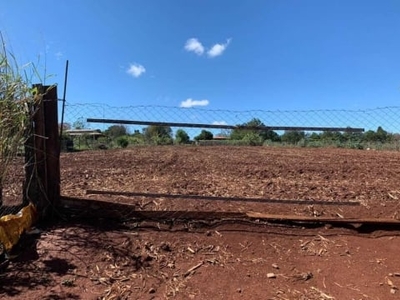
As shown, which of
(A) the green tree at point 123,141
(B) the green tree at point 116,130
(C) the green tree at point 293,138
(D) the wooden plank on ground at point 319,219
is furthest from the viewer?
(C) the green tree at point 293,138

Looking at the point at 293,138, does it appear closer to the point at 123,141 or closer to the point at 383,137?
the point at 383,137

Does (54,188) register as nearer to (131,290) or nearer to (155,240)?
(155,240)

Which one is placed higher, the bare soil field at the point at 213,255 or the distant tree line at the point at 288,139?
the distant tree line at the point at 288,139

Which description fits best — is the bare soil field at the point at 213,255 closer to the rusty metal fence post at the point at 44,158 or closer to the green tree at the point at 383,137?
the rusty metal fence post at the point at 44,158

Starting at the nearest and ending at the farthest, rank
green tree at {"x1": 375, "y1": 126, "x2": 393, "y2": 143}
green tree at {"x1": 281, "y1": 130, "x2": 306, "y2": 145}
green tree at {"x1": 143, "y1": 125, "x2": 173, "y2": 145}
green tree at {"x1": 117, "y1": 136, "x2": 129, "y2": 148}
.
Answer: green tree at {"x1": 143, "y1": 125, "x2": 173, "y2": 145}
green tree at {"x1": 375, "y1": 126, "x2": 393, "y2": 143}
green tree at {"x1": 117, "y1": 136, "x2": 129, "y2": 148}
green tree at {"x1": 281, "y1": 130, "x2": 306, "y2": 145}

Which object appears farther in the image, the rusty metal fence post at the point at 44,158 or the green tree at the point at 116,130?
the green tree at the point at 116,130

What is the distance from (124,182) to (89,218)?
5.61 ft

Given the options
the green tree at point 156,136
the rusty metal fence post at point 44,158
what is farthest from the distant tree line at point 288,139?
the rusty metal fence post at point 44,158

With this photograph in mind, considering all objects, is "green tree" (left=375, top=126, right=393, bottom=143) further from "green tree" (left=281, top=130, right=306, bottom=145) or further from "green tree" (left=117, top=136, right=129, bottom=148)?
"green tree" (left=117, top=136, right=129, bottom=148)

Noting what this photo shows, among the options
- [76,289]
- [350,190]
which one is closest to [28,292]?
[76,289]

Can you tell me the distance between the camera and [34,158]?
4172 mm

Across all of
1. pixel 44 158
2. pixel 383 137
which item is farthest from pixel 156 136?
pixel 44 158

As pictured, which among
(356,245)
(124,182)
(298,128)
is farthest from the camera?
(124,182)

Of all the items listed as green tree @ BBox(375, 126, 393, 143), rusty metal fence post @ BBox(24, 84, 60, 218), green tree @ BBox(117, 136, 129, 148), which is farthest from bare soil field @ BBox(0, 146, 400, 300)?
green tree @ BBox(375, 126, 393, 143)
